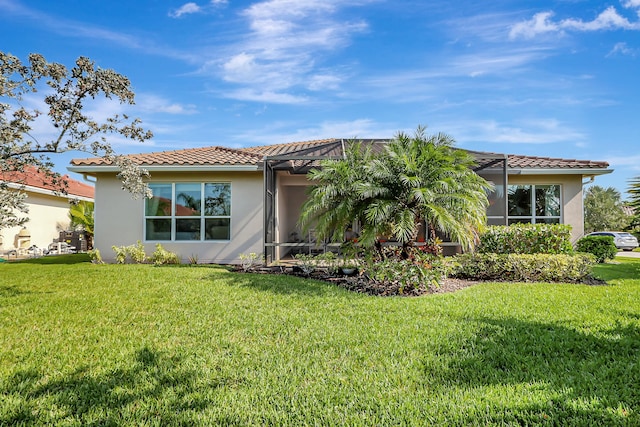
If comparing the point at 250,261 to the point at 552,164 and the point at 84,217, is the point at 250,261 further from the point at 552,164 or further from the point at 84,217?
the point at 84,217

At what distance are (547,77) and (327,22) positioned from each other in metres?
7.06

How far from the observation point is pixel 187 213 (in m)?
13.4

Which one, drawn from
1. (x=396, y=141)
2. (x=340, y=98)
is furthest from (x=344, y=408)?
(x=340, y=98)

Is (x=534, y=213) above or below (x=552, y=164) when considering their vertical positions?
below

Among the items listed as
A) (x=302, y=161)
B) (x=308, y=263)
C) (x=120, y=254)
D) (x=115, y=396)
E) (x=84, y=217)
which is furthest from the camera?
(x=84, y=217)

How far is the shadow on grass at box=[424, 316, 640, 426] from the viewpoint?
10.0 ft

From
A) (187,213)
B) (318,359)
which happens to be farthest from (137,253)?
(318,359)

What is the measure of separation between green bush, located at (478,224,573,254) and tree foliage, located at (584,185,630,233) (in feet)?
105

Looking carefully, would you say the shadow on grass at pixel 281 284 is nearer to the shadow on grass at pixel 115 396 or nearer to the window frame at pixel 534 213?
the shadow on grass at pixel 115 396

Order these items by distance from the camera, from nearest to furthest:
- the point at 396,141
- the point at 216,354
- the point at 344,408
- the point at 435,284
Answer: the point at 344,408
the point at 216,354
the point at 435,284
the point at 396,141

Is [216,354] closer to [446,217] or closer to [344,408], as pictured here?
[344,408]

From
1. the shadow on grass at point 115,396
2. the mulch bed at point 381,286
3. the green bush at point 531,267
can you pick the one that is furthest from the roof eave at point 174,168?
the shadow on grass at point 115,396

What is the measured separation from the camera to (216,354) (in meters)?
4.40

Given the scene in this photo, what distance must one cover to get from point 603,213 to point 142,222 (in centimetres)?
4264
